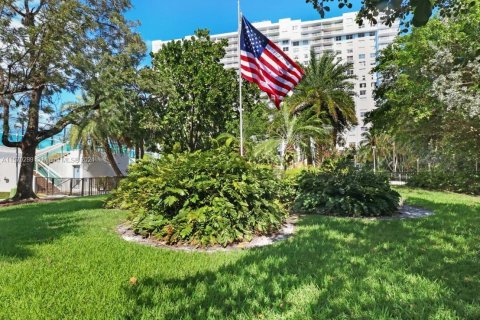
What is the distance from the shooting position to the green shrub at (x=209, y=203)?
5625 mm

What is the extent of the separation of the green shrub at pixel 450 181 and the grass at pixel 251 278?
15.0 m

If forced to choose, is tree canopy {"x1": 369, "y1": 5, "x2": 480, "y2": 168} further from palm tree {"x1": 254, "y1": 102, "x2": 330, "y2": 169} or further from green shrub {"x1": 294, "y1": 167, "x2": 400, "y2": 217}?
palm tree {"x1": 254, "y1": 102, "x2": 330, "y2": 169}

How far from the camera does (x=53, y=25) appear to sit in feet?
39.9

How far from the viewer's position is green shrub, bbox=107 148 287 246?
18.5 feet

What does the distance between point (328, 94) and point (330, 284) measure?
2051 cm

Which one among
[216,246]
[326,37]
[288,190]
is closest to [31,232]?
[216,246]

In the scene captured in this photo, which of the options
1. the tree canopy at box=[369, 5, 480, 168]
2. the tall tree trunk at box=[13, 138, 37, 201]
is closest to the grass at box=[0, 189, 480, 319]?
the tree canopy at box=[369, 5, 480, 168]

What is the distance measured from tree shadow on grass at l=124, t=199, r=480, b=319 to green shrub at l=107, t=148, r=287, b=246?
0.76m

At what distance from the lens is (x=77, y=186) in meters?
23.2

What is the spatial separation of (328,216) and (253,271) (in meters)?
4.59

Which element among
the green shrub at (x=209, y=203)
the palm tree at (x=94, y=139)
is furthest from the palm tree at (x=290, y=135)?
the palm tree at (x=94, y=139)

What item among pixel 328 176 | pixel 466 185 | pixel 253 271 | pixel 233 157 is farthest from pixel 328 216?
pixel 466 185

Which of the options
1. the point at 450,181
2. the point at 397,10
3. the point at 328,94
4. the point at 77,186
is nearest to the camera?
the point at 397,10

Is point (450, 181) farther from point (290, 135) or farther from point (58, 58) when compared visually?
point (58, 58)
